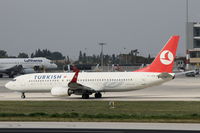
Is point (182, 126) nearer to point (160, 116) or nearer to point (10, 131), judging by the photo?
point (160, 116)

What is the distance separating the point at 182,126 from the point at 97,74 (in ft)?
83.7

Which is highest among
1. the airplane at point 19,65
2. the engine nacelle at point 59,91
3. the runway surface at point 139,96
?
the airplane at point 19,65

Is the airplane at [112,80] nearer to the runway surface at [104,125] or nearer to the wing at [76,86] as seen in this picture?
the wing at [76,86]

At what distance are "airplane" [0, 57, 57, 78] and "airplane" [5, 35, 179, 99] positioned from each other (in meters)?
61.2

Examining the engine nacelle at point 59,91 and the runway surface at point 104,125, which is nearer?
the runway surface at point 104,125

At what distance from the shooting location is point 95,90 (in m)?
49.2

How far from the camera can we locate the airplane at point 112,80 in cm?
4762

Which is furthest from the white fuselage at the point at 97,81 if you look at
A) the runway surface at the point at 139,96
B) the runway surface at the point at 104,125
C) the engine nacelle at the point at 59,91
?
the runway surface at the point at 104,125

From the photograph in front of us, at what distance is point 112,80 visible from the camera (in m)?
48.7

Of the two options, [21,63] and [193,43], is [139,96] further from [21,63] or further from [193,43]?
[193,43]

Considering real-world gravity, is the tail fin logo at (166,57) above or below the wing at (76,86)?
above

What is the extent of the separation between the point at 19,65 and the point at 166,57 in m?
69.0

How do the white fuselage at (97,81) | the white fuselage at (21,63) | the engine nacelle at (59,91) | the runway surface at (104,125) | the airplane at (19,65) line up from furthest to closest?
1. the white fuselage at (21,63)
2. the airplane at (19,65)
3. the white fuselage at (97,81)
4. the engine nacelle at (59,91)
5. the runway surface at (104,125)

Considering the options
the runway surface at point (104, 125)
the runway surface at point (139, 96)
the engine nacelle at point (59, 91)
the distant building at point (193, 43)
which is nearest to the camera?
the runway surface at point (104, 125)
